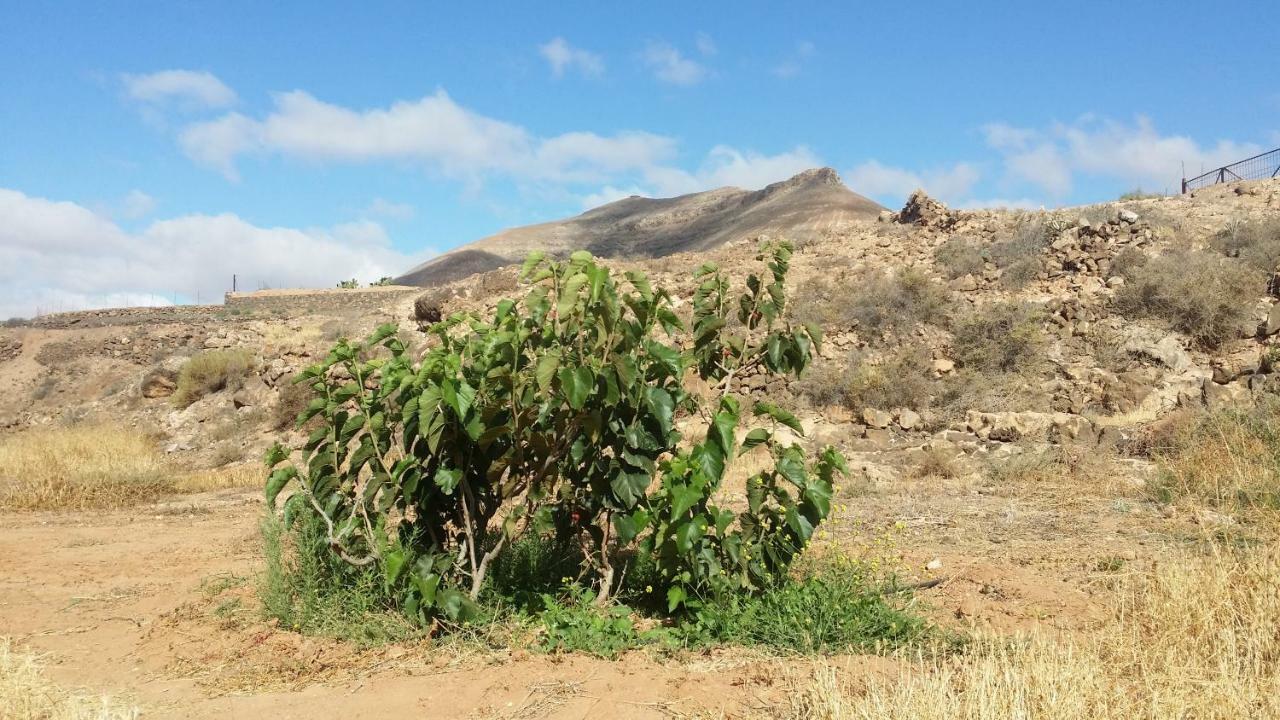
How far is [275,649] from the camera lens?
409cm

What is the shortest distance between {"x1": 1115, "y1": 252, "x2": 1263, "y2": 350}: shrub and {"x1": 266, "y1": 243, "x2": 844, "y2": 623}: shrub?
11.5 meters

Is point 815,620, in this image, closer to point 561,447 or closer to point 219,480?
point 561,447

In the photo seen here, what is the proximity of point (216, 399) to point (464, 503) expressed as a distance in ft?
48.3

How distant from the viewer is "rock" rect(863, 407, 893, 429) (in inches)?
460

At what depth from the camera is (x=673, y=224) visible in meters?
50.6

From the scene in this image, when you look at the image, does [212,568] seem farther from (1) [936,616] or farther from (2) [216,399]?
(2) [216,399]

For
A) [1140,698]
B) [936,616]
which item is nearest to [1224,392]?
[936,616]

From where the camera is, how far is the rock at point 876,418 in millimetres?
11695

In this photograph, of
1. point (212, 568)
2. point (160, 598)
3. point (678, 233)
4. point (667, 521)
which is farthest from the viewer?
point (678, 233)

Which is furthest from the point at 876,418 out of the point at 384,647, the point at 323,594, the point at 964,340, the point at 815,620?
the point at 384,647

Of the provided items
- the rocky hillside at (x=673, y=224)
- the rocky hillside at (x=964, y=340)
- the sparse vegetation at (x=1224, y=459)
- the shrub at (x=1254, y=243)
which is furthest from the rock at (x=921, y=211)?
the sparse vegetation at (x=1224, y=459)

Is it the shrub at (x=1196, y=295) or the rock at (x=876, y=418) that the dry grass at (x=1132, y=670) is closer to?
the rock at (x=876, y=418)

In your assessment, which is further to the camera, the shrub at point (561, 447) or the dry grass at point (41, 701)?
the shrub at point (561, 447)

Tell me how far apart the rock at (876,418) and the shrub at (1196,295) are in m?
4.93
